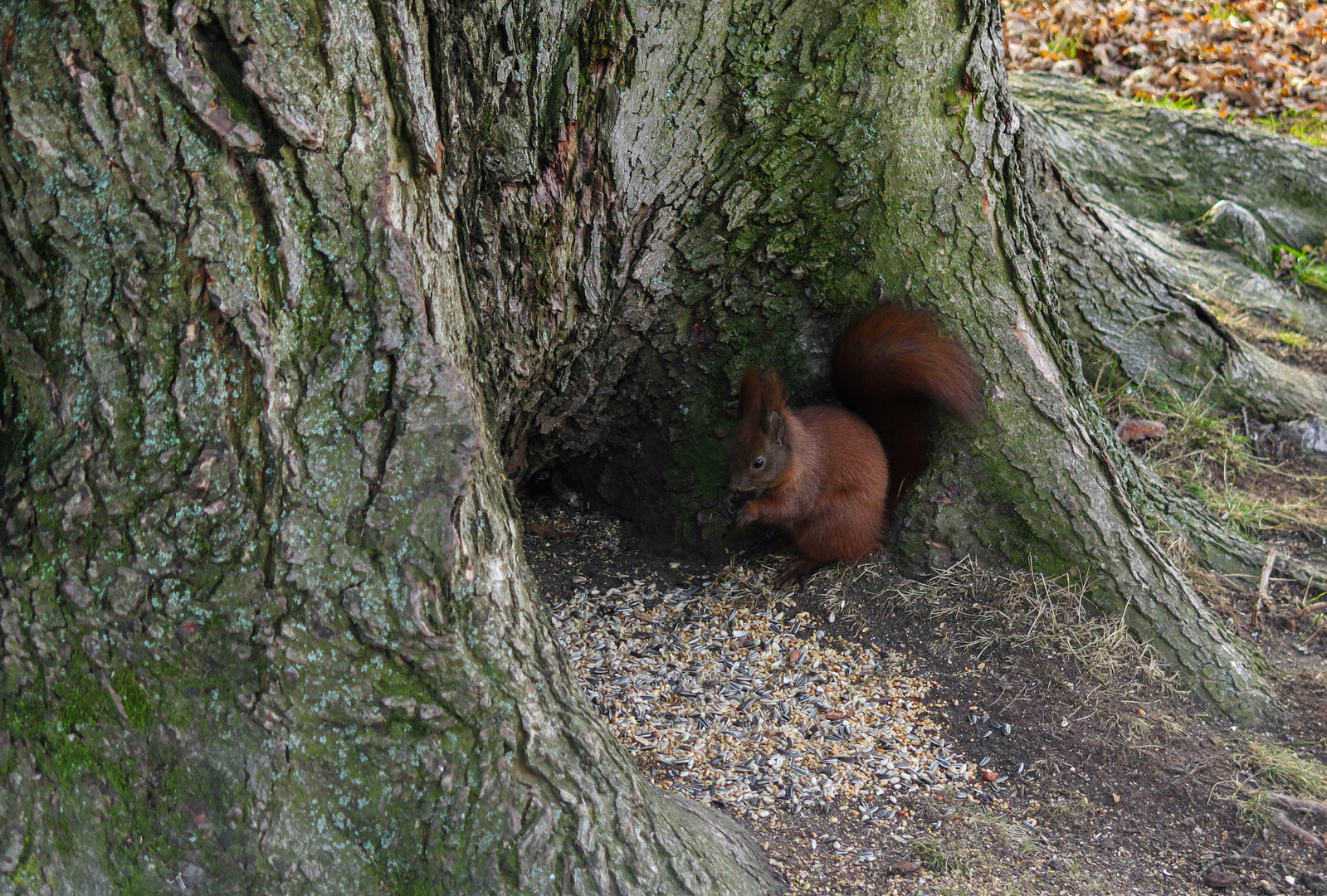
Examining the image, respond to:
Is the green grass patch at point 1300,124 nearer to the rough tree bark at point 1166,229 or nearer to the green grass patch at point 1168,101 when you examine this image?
the green grass patch at point 1168,101

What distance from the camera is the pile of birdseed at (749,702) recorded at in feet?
7.77

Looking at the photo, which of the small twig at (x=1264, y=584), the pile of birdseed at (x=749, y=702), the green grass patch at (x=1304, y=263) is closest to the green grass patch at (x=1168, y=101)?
the green grass patch at (x=1304, y=263)

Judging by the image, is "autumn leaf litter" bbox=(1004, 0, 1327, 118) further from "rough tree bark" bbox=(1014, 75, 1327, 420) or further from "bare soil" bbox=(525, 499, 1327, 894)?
"bare soil" bbox=(525, 499, 1327, 894)

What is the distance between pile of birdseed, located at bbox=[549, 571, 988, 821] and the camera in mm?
2367

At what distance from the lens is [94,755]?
4.94 ft

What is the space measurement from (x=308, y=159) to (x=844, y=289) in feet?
5.66

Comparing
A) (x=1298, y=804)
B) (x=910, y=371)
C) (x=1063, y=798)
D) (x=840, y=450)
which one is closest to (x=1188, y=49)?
(x=840, y=450)

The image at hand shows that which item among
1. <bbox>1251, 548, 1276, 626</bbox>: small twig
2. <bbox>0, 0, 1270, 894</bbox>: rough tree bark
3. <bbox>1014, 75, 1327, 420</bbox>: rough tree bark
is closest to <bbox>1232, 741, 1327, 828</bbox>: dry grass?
<bbox>1251, 548, 1276, 626</bbox>: small twig

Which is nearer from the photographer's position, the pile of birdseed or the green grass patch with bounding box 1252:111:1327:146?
the pile of birdseed

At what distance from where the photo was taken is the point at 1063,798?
7.82 ft

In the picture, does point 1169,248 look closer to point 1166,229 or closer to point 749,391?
point 1166,229

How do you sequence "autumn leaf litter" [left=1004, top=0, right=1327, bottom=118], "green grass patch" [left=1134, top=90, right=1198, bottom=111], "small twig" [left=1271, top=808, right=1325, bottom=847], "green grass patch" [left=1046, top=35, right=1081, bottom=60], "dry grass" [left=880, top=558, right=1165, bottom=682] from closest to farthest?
"small twig" [left=1271, top=808, right=1325, bottom=847] → "dry grass" [left=880, top=558, right=1165, bottom=682] → "green grass patch" [left=1134, top=90, right=1198, bottom=111] → "autumn leaf litter" [left=1004, top=0, right=1327, bottom=118] → "green grass patch" [left=1046, top=35, right=1081, bottom=60]

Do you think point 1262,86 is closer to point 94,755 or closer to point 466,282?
point 466,282

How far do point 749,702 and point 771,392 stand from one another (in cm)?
88
